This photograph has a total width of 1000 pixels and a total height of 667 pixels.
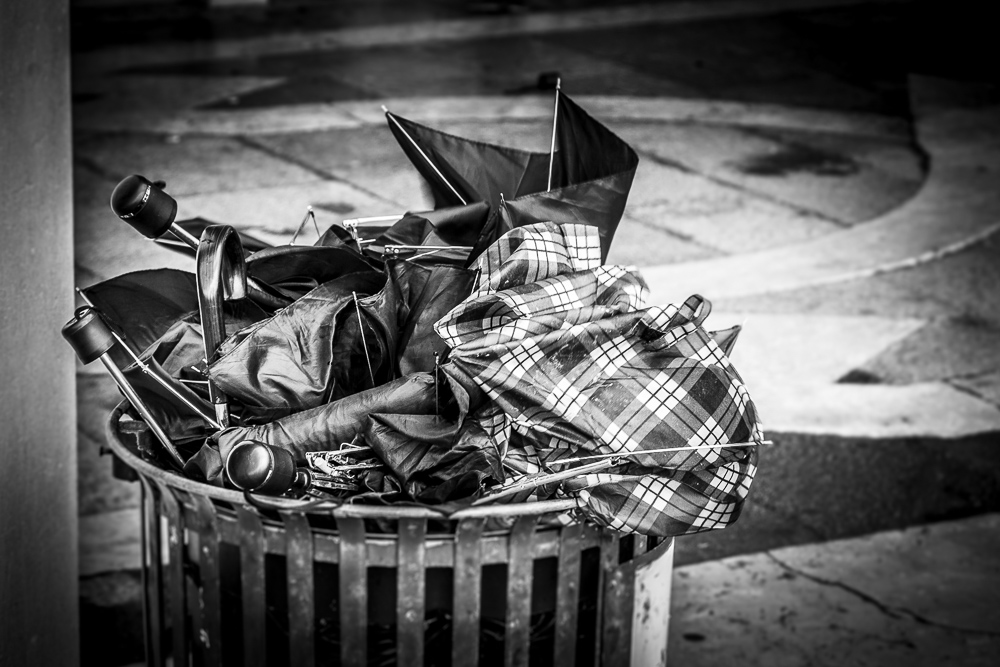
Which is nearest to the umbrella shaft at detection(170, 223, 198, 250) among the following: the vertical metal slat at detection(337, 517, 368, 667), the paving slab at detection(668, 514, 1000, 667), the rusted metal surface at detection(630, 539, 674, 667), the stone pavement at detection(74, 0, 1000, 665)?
the vertical metal slat at detection(337, 517, 368, 667)

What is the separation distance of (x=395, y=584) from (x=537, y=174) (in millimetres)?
849

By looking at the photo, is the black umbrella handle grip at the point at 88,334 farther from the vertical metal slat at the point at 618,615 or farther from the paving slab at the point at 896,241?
the paving slab at the point at 896,241

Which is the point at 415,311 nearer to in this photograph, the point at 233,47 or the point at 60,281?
the point at 60,281

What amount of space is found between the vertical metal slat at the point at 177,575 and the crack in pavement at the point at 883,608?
1.96 metres

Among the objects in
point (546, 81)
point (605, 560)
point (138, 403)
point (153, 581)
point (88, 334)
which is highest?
point (546, 81)

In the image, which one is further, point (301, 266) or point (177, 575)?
point (301, 266)

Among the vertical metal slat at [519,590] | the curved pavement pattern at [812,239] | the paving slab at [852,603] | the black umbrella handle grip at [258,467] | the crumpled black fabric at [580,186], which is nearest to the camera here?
the black umbrella handle grip at [258,467]

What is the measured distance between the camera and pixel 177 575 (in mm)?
1887

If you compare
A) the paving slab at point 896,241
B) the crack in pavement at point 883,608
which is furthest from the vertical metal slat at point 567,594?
the paving slab at point 896,241

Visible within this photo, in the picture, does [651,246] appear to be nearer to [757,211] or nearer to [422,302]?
[757,211]

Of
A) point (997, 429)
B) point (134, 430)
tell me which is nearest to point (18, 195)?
point (134, 430)

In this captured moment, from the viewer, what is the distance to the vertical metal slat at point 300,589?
5.63 feet

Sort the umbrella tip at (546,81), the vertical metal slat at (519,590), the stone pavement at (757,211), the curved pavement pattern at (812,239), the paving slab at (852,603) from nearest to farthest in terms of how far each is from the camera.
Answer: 1. the vertical metal slat at (519,590)
2. the paving slab at (852,603)
3. the stone pavement at (757,211)
4. the curved pavement pattern at (812,239)
5. the umbrella tip at (546,81)

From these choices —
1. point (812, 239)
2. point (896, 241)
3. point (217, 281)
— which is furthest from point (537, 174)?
point (896, 241)
